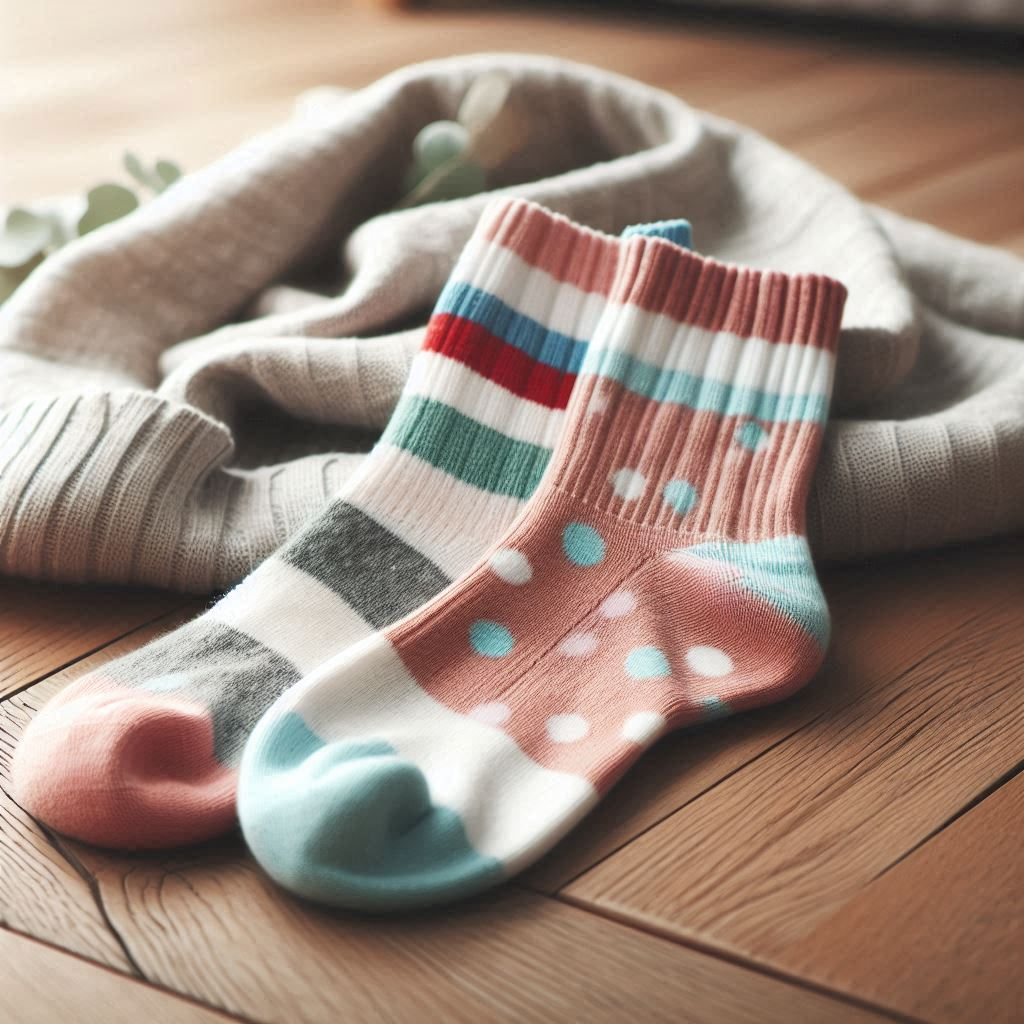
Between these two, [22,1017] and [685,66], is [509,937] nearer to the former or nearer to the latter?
[22,1017]

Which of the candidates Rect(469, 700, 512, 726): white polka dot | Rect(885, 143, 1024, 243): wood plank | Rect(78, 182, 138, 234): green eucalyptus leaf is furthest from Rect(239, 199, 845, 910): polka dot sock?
Rect(885, 143, 1024, 243): wood plank

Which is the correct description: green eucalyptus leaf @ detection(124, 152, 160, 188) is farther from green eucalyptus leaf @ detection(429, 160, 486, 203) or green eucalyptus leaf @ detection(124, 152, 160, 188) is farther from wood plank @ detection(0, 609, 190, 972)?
wood plank @ detection(0, 609, 190, 972)

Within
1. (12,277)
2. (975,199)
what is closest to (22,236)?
(12,277)

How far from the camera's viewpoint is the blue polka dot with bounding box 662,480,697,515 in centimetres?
68

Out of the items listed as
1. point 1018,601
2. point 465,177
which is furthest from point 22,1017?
point 465,177

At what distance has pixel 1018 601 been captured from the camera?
2.30 feet

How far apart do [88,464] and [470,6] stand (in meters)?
1.85

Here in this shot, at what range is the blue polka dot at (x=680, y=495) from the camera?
68cm

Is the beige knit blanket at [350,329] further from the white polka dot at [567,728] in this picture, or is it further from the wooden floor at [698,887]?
the white polka dot at [567,728]

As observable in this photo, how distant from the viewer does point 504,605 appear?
0.60m

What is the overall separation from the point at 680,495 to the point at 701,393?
6 cm

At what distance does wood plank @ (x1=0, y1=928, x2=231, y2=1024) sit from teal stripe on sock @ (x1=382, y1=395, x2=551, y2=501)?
0.29 metres

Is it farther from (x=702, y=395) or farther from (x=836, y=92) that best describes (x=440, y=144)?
(x=836, y=92)

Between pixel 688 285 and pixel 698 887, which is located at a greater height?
pixel 688 285
